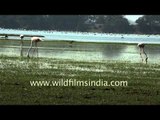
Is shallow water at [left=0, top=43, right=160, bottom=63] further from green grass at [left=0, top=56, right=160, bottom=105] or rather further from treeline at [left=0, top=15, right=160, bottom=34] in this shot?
treeline at [left=0, top=15, right=160, bottom=34]

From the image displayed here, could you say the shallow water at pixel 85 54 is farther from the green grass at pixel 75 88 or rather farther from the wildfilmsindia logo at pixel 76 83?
the wildfilmsindia logo at pixel 76 83

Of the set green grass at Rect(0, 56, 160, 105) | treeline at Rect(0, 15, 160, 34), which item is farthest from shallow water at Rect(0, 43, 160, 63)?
treeline at Rect(0, 15, 160, 34)

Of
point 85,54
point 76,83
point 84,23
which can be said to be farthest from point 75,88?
point 84,23

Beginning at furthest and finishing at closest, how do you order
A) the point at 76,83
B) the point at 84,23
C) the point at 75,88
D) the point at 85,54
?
the point at 84,23 < the point at 85,54 < the point at 76,83 < the point at 75,88

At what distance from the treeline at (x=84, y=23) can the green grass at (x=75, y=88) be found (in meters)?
110

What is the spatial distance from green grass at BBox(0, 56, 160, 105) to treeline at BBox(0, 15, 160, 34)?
360ft

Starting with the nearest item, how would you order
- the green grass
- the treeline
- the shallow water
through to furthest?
1. the green grass
2. the shallow water
3. the treeline

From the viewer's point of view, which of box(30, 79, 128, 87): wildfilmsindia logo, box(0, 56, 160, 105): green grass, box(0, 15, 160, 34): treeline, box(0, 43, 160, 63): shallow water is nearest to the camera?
box(0, 56, 160, 105): green grass

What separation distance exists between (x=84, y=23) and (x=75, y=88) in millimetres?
147463

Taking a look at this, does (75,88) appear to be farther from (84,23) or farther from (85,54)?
(84,23)

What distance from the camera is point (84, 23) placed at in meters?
161

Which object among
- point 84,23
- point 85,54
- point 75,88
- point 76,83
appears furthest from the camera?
point 84,23

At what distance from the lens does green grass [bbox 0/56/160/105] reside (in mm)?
11836
